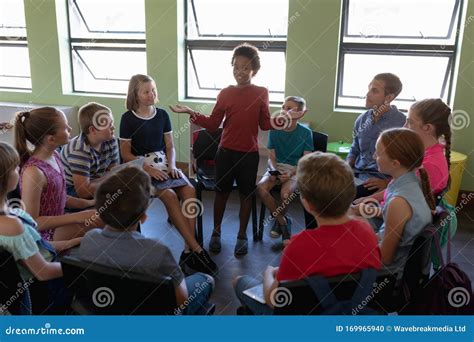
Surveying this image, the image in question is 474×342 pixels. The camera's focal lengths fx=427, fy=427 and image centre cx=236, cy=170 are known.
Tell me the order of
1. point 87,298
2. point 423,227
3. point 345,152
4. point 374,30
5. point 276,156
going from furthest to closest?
point 374,30 → point 345,152 → point 276,156 → point 423,227 → point 87,298

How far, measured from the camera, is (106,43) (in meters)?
4.90

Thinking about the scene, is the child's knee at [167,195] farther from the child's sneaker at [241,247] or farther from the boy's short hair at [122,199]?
the boy's short hair at [122,199]

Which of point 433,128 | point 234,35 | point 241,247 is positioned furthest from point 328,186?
point 234,35

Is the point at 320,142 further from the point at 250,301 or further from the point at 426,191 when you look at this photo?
the point at 250,301

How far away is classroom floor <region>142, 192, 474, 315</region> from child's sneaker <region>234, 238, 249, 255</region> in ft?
0.10

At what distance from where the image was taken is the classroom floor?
99.2 inches

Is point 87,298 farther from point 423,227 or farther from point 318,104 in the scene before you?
point 318,104

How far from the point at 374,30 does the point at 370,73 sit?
16.1 inches

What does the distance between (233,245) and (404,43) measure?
100 inches

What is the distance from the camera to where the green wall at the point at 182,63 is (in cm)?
385

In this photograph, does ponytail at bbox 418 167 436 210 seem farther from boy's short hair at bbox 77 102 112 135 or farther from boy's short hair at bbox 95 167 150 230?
boy's short hair at bbox 77 102 112 135

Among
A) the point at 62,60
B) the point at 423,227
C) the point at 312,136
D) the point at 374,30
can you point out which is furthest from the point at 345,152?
the point at 62,60

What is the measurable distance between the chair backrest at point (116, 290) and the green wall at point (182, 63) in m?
3.15

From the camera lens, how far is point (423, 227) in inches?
62.8
